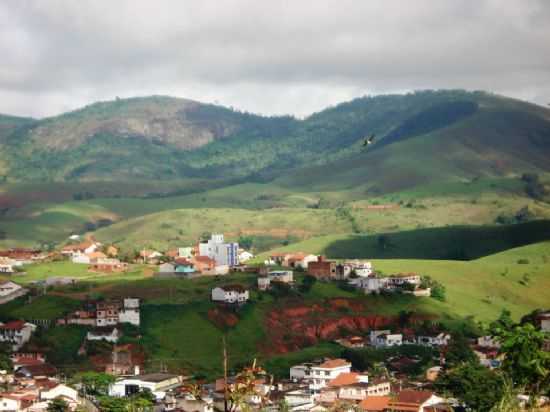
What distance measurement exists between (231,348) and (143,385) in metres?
16.9

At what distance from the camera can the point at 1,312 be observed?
92812 mm

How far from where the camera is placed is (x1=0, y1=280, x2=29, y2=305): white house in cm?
9721

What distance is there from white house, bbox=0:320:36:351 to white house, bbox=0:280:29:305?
892 centimetres

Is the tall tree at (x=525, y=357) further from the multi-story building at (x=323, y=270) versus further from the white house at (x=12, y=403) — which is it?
the multi-story building at (x=323, y=270)

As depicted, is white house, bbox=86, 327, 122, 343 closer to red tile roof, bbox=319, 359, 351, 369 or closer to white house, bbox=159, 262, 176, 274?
red tile roof, bbox=319, 359, 351, 369

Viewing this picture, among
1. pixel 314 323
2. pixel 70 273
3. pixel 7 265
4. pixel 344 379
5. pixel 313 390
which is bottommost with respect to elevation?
pixel 313 390

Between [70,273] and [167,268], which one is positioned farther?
[70,273]

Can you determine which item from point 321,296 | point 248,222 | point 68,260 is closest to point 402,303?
point 321,296

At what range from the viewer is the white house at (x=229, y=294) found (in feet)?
313

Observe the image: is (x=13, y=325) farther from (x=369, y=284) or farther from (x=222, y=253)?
(x=222, y=253)

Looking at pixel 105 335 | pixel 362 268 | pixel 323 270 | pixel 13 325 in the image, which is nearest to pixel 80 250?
pixel 323 270

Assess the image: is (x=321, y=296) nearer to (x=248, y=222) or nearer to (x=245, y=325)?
(x=245, y=325)

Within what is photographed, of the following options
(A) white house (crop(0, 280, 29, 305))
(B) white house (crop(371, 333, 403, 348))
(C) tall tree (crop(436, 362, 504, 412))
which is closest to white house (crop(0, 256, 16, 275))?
(A) white house (crop(0, 280, 29, 305))

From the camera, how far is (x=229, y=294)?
9569cm
